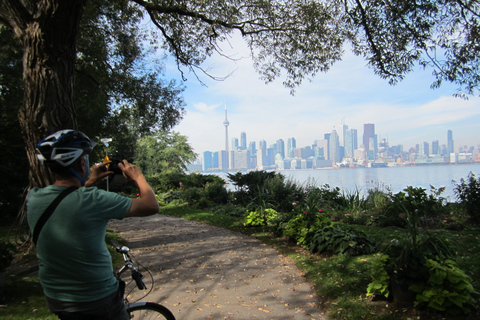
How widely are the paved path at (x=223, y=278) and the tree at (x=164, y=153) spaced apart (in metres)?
24.3

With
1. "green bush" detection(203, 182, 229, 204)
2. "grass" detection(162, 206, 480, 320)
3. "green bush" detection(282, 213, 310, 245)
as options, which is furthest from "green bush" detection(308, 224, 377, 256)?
"green bush" detection(203, 182, 229, 204)

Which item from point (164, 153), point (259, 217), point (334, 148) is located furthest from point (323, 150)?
point (259, 217)

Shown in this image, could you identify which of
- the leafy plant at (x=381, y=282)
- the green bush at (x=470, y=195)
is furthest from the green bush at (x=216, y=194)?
the leafy plant at (x=381, y=282)

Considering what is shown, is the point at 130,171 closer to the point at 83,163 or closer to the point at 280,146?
the point at 83,163

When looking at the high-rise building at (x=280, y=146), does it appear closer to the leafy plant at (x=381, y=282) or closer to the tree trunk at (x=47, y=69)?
the tree trunk at (x=47, y=69)

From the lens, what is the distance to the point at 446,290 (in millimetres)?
3562

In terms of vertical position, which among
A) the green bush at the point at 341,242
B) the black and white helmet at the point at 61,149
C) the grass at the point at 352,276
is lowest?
the grass at the point at 352,276

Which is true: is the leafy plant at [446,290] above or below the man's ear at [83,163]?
below

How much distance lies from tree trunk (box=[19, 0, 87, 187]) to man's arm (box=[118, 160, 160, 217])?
4.42m

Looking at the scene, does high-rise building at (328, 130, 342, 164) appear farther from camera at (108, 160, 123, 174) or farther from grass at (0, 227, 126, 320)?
camera at (108, 160, 123, 174)

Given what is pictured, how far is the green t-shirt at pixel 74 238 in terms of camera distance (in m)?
1.83

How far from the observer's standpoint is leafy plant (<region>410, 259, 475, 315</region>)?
11.5 ft

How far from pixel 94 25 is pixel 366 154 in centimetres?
3486

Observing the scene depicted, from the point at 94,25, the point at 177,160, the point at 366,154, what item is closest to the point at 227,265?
the point at 94,25
